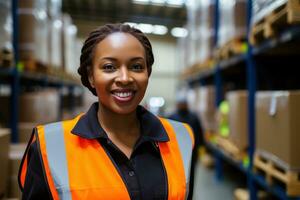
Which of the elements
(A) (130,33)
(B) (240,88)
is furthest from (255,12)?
(B) (240,88)

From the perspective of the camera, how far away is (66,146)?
56.7 inches

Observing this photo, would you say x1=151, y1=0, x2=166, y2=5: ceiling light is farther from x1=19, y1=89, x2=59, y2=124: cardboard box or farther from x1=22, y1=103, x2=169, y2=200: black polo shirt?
x1=22, y1=103, x2=169, y2=200: black polo shirt

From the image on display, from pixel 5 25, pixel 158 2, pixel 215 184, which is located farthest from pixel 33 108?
pixel 158 2

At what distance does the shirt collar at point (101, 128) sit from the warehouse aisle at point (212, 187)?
332 cm

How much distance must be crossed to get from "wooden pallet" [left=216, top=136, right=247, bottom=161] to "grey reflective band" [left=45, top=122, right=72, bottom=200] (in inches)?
117

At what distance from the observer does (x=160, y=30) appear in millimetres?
16078

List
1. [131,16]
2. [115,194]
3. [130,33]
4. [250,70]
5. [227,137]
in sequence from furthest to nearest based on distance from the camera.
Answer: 1. [131,16]
2. [227,137]
3. [250,70]
4. [130,33]
5. [115,194]

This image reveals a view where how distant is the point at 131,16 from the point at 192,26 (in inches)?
284

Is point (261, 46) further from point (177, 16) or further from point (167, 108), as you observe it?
point (167, 108)

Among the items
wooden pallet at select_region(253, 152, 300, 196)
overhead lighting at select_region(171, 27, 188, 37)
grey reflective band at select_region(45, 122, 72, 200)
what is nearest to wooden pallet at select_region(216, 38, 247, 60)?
wooden pallet at select_region(253, 152, 300, 196)

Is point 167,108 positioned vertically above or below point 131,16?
below

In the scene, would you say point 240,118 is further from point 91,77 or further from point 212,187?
point 91,77

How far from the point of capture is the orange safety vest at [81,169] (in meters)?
1.36

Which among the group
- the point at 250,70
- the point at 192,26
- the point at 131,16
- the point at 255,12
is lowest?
the point at 250,70
